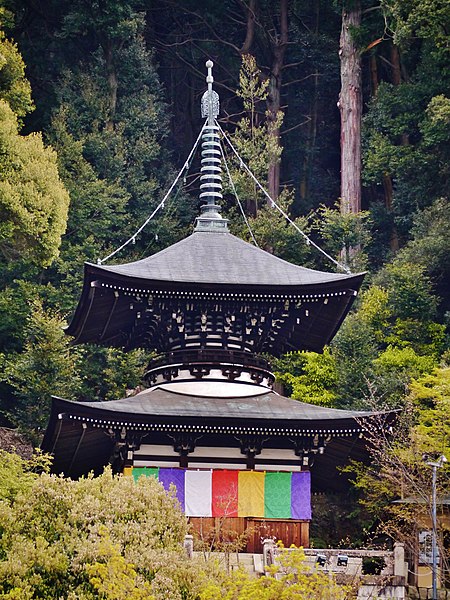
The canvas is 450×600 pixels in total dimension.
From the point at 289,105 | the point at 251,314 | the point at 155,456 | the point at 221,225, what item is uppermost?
the point at 289,105

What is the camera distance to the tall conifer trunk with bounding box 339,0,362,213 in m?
47.8

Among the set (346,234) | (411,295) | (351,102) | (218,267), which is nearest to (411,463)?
(218,267)

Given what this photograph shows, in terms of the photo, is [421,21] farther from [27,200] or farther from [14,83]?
[27,200]

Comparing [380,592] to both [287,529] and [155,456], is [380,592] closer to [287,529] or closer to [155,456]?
[287,529]

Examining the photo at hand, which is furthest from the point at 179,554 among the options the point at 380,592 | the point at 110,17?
the point at 110,17

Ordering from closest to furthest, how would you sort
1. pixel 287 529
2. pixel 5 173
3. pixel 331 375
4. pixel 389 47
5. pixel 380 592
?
pixel 380 592, pixel 287 529, pixel 5 173, pixel 331 375, pixel 389 47

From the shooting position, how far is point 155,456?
31.1 metres

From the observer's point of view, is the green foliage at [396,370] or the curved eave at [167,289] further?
the green foliage at [396,370]

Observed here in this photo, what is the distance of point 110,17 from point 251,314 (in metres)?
18.4

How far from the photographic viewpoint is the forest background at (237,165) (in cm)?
3956

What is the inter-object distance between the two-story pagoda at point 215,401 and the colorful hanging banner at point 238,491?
21 millimetres

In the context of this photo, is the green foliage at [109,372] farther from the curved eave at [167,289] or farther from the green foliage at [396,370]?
the curved eave at [167,289]

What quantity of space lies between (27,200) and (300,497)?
1126 centimetres

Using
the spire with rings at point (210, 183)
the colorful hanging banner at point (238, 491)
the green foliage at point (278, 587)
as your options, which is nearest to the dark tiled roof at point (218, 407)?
the colorful hanging banner at point (238, 491)
